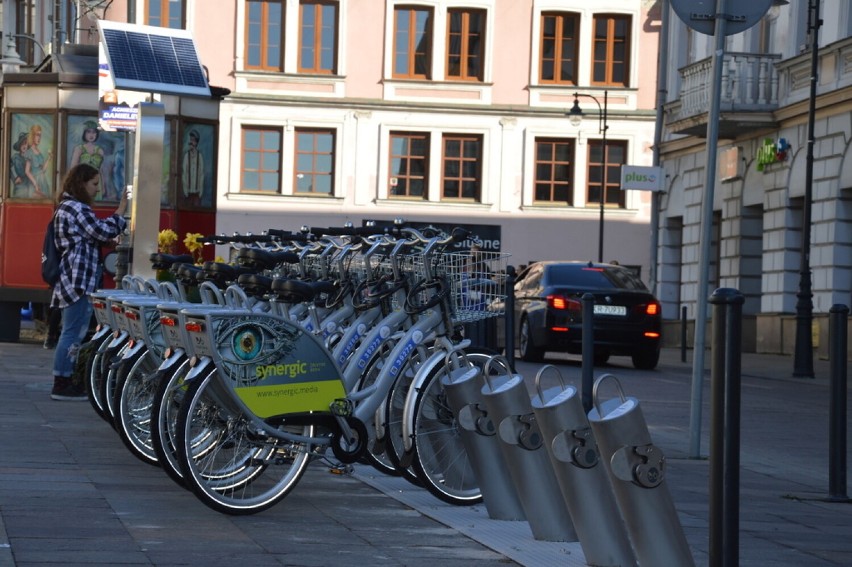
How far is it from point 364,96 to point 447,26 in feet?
10.4

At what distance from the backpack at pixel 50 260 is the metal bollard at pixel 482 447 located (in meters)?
6.22

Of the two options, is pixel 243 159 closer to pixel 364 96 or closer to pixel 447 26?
pixel 364 96

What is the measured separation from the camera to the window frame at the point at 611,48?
4969 centimetres

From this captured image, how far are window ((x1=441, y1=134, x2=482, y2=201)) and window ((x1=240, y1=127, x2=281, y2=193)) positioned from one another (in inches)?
192

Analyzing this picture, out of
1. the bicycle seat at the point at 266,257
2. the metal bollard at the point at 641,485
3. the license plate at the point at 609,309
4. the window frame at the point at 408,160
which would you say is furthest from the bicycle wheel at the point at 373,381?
the window frame at the point at 408,160

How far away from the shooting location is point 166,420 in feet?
25.4

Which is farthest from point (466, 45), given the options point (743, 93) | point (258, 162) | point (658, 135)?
point (743, 93)

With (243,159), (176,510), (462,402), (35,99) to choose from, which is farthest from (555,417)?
(243,159)

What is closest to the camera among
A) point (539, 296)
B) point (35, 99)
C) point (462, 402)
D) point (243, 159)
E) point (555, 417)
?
point (555, 417)

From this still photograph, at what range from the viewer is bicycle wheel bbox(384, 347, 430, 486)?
8094 mm

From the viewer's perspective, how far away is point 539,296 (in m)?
23.9

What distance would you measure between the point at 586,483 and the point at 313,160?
42.8 metres

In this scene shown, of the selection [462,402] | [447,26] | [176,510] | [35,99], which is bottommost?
[176,510]

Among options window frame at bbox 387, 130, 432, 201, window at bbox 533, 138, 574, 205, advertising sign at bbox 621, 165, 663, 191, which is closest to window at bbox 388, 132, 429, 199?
window frame at bbox 387, 130, 432, 201
